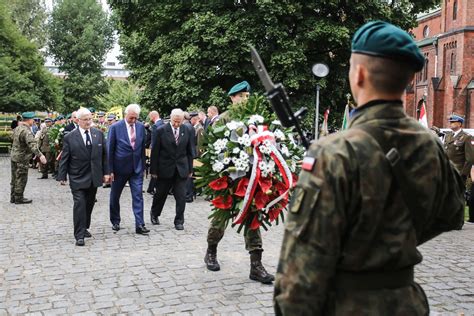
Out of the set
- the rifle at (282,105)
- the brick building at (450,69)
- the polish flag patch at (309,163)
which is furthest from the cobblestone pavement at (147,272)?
the brick building at (450,69)

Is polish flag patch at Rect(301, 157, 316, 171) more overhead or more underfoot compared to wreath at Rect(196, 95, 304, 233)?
more overhead

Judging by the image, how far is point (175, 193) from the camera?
10.1m

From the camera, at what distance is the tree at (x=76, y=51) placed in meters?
61.5

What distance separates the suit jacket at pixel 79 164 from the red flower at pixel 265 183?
3.70 m

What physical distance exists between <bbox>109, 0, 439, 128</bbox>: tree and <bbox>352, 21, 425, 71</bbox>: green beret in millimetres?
20409

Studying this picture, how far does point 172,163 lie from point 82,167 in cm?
172

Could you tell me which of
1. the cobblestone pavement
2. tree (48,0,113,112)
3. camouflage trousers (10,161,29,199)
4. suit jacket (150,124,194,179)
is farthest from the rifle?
tree (48,0,113,112)

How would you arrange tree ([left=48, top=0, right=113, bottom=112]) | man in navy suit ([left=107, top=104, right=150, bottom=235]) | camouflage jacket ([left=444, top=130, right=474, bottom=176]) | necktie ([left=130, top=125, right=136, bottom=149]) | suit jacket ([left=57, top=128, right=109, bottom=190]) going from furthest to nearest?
1. tree ([left=48, top=0, right=113, bottom=112])
2. camouflage jacket ([left=444, top=130, right=474, bottom=176])
3. necktie ([left=130, top=125, right=136, bottom=149])
4. man in navy suit ([left=107, top=104, right=150, bottom=235])
5. suit jacket ([left=57, top=128, right=109, bottom=190])

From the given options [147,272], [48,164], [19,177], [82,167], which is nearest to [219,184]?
[147,272]

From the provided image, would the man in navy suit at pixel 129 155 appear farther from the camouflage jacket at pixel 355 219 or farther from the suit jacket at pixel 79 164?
the camouflage jacket at pixel 355 219

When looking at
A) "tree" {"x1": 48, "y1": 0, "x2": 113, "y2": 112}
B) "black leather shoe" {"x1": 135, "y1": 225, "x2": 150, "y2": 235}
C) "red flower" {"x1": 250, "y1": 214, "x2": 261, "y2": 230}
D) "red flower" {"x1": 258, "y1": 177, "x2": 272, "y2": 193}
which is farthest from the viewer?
"tree" {"x1": 48, "y1": 0, "x2": 113, "y2": 112}

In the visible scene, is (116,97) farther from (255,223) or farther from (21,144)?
(255,223)

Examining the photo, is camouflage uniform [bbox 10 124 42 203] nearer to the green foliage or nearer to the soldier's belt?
the soldier's belt

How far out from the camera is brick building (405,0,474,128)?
49.0 metres
